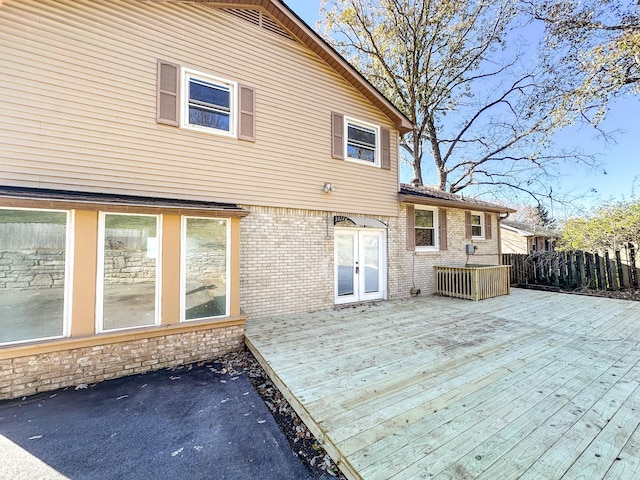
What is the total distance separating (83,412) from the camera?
3.39 metres

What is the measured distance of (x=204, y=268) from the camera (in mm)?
5148

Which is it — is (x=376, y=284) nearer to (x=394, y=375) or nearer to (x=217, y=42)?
(x=394, y=375)

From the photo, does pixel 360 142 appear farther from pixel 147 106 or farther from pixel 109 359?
pixel 109 359

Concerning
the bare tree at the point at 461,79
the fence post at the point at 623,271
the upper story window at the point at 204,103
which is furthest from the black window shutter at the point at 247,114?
the fence post at the point at 623,271

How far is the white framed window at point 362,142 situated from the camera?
8109 millimetres

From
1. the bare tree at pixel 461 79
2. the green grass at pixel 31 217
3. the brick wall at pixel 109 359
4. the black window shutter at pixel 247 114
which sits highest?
the bare tree at pixel 461 79

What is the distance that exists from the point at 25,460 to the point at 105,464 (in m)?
0.81

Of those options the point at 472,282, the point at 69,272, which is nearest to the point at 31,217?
the point at 69,272

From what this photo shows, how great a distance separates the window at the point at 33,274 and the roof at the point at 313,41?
18.7ft

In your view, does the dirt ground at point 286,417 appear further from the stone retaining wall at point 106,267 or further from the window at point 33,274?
the window at point 33,274

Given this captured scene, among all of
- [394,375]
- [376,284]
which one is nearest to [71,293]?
[394,375]

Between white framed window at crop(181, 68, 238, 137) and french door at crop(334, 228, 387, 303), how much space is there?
A: 4.00m

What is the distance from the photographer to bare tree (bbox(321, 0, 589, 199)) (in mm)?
13398

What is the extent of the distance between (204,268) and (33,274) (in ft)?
7.77
